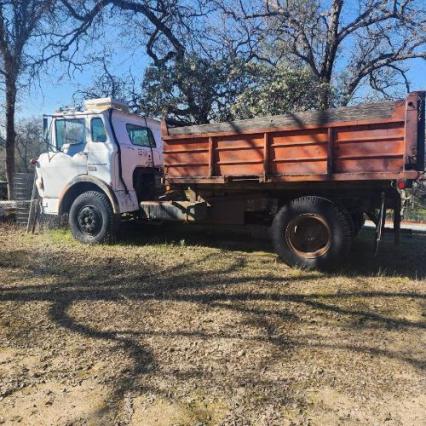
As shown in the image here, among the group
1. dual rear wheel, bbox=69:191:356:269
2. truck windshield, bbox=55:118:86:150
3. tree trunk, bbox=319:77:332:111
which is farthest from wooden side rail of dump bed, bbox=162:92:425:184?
tree trunk, bbox=319:77:332:111

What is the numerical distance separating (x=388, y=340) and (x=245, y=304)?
1492 mm

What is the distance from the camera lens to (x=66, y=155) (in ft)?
27.1

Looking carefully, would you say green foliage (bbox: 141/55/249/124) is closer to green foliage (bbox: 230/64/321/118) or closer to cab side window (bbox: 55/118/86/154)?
green foliage (bbox: 230/64/321/118)

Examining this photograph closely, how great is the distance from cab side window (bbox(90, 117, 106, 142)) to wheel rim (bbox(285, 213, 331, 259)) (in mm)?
3700

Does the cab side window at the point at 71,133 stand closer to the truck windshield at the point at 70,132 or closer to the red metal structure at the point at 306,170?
the truck windshield at the point at 70,132

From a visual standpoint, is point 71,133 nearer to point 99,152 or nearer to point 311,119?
point 99,152

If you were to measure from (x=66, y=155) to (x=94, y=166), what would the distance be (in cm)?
63

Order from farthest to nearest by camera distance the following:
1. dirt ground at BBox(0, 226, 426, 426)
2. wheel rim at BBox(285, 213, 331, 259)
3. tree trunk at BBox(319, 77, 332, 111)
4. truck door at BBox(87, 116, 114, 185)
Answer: tree trunk at BBox(319, 77, 332, 111) → truck door at BBox(87, 116, 114, 185) → wheel rim at BBox(285, 213, 331, 259) → dirt ground at BBox(0, 226, 426, 426)

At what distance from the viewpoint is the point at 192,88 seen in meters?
13.7

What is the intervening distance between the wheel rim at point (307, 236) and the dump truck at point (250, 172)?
14 millimetres

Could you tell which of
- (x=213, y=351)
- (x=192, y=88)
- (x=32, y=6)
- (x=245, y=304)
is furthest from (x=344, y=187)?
(x=32, y=6)

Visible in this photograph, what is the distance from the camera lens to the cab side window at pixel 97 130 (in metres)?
7.95

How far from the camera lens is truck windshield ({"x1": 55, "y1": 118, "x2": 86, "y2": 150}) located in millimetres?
8125

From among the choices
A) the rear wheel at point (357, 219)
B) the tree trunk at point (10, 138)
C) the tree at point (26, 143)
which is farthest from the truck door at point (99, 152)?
the tree at point (26, 143)
